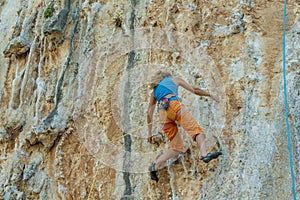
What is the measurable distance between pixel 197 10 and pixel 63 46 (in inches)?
112

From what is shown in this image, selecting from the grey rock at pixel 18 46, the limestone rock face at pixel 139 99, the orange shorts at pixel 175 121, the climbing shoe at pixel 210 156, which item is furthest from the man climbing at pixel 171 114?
the grey rock at pixel 18 46

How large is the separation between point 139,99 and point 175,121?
1.32m

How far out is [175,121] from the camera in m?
6.58

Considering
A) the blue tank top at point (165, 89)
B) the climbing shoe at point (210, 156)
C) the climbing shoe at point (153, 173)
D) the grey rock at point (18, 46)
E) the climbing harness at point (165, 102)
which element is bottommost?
the climbing shoe at point (153, 173)

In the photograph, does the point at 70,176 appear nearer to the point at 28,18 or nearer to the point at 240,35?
the point at 240,35

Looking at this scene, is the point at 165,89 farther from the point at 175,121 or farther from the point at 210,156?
the point at 210,156

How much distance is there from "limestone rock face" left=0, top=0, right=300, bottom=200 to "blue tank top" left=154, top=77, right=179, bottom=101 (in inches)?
24.6

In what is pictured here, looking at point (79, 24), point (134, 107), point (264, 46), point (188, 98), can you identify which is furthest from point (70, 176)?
point (264, 46)

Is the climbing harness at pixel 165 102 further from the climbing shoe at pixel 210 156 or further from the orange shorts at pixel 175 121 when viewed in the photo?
the climbing shoe at pixel 210 156

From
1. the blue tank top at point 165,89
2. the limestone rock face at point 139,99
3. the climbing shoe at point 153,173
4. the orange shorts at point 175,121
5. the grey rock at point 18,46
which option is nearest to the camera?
the orange shorts at point 175,121

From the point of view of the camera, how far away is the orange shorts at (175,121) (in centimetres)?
615

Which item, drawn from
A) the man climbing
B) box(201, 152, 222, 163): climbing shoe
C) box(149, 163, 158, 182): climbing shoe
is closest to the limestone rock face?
box(149, 163, 158, 182): climbing shoe

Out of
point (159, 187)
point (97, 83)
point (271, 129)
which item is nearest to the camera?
point (271, 129)

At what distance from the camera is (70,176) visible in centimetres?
791
